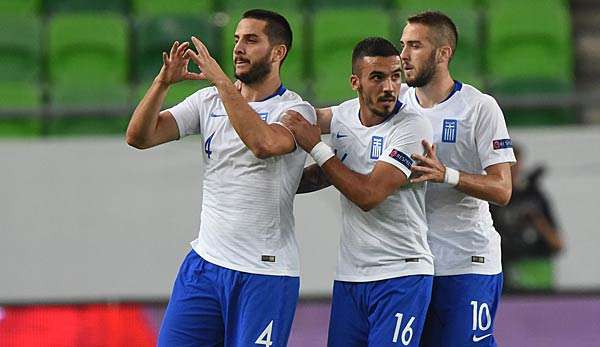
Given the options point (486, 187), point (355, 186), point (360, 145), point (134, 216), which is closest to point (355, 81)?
point (360, 145)

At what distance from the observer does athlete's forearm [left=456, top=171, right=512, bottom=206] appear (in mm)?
5074

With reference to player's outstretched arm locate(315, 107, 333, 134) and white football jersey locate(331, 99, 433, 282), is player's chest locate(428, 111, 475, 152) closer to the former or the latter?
white football jersey locate(331, 99, 433, 282)

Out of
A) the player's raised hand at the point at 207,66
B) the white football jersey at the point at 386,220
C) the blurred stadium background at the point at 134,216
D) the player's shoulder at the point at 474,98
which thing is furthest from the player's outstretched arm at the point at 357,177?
the blurred stadium background at the point at 134,216

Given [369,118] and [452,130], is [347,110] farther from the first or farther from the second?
[452,130]

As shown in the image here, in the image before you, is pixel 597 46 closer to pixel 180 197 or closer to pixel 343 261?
pixel 180 197

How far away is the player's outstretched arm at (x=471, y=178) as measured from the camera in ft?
16.2

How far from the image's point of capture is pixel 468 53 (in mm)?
10109

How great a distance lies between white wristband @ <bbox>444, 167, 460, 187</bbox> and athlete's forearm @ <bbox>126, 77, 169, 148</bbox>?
1185mm

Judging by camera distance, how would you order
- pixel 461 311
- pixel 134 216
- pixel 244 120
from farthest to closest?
pixel 134 216 < pixel 461 311 < pixel 244 120

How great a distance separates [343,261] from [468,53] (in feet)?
17.3

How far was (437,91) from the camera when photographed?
17.6ft

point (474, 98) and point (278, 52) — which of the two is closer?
point (278, 52)

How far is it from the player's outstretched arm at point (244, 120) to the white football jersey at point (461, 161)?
760 mm

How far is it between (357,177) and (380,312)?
22.7 inches
